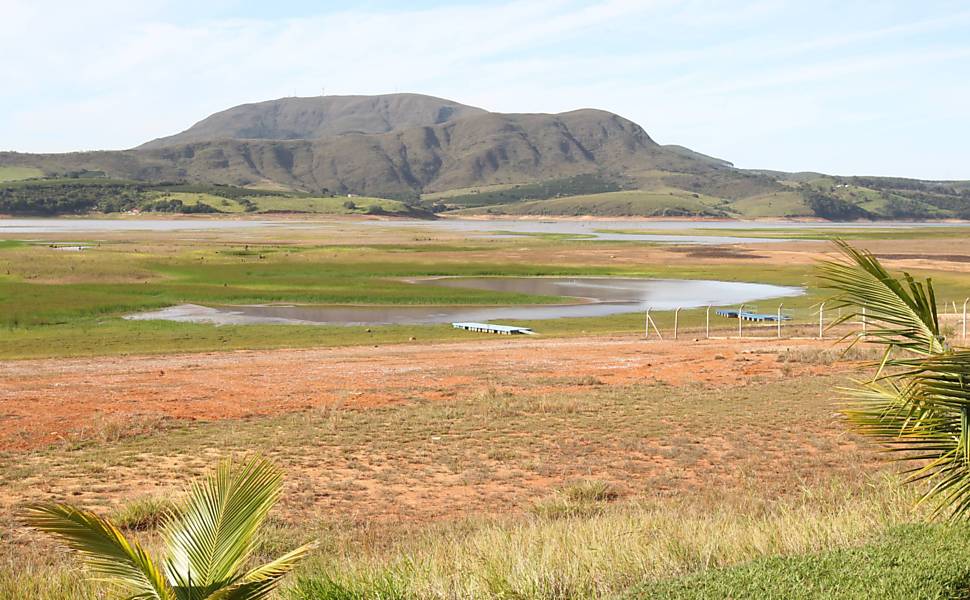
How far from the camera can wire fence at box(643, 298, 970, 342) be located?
106 ft

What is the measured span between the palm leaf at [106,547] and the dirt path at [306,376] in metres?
11.0

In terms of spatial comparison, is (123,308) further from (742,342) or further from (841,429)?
(841,429)

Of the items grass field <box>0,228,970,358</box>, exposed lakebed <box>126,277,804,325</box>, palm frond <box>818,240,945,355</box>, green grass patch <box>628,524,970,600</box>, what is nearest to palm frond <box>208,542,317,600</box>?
green grass patch <box>628,524,970,600</box>

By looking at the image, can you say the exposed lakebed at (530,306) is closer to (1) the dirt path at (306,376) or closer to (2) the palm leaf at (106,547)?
(1) the dirt path at (306,376)

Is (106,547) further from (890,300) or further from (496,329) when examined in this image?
(496,329)

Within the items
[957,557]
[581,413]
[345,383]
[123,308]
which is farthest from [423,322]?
[957,557]

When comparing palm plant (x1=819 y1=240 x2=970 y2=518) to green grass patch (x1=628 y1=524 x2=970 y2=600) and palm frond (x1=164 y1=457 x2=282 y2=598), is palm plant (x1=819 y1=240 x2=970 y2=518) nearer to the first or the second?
green grass patch (x1=628 y1=524 x2=970 y2=600)

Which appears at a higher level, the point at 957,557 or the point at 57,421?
the point at 957,557

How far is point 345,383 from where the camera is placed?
2195 cm

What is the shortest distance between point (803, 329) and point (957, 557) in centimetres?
2975

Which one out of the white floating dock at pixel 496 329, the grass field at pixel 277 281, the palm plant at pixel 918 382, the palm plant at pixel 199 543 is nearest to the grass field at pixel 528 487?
the palm plant at pixel 918 382

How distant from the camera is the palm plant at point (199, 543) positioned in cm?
461

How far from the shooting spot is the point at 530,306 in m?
50.5

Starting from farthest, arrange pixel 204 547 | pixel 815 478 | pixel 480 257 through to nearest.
Result: pixel 480 257 → pixel 815 478 → pixel 204 547
